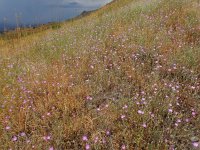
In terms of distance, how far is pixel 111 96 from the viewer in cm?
451

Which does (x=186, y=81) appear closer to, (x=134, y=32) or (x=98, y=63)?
(x=98, y=63)

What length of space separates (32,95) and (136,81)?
6.22 ft

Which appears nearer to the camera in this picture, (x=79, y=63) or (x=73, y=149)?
(x=73, y=149)

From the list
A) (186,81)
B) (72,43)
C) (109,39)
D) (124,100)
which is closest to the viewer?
(124,100)

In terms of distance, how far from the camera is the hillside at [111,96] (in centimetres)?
356

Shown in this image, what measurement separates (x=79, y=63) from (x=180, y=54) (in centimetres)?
211

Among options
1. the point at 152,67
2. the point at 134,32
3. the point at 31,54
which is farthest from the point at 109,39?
the point at 31,54

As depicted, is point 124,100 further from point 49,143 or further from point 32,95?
point 32,95

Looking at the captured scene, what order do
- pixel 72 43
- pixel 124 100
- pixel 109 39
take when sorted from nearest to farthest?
pixel 124 100, pixel 109 39, pixel 72 43

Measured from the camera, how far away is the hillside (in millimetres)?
3562

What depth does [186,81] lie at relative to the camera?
4.64 m

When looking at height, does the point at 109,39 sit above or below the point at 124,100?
above

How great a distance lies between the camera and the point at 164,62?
16.8ft

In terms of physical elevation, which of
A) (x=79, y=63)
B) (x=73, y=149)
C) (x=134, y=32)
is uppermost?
(x=134, y=32)
